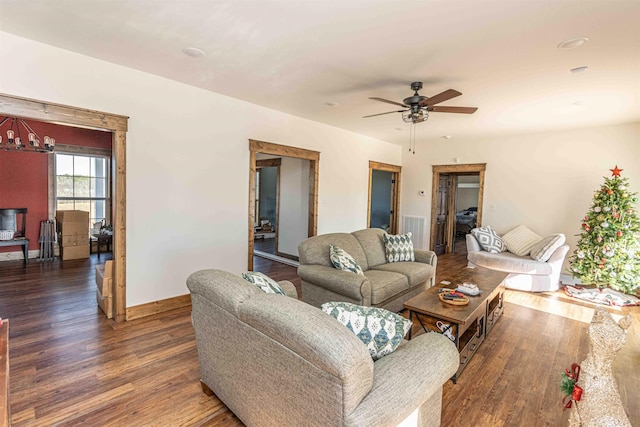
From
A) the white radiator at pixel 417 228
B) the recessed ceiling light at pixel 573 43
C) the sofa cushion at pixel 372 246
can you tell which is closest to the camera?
the recessed ceiling light at pixel 573 43

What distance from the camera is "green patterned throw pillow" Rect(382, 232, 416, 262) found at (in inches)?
168

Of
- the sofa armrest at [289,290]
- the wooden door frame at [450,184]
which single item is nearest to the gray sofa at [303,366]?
the sofa armrest at [289,290]

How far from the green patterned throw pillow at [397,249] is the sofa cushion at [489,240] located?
1984mm

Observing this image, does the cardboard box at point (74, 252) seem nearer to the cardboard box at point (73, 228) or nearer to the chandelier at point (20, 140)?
the cardboard box at point (73, 228)

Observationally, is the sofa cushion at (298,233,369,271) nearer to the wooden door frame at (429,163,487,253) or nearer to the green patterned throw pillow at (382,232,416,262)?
the green patterned throw pillow at (382,232,416,262)

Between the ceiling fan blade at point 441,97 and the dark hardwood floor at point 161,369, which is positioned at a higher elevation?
the ceiling fan blade at point 441,97

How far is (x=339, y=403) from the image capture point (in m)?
1.21

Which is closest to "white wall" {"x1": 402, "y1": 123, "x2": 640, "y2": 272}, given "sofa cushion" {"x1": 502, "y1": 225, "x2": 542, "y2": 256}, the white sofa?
"sofa cushion" {"x1": 502, "y1": 225, "x2": 542, "y2": 256}

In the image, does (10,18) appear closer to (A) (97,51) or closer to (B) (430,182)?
(A) (97,51)

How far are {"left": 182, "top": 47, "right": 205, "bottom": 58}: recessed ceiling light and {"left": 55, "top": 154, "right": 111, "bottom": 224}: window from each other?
207 inches

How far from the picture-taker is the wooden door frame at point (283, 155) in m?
4.47

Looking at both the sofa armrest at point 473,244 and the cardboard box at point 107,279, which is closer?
the cardboard box at point 107,279

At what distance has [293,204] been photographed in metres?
6.54

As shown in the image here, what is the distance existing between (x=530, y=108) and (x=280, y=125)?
11.6ft
